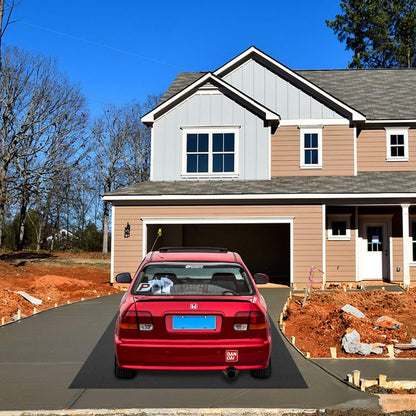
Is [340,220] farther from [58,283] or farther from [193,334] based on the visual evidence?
[193,334]

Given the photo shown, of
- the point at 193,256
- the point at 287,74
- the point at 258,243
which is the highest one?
the point at 287,74

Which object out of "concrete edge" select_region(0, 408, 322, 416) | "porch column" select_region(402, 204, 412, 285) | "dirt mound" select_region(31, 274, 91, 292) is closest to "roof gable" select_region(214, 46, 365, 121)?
"porch column" select_region(402, 204, 412, 285)

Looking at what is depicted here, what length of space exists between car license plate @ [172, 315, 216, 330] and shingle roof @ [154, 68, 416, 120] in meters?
14.6

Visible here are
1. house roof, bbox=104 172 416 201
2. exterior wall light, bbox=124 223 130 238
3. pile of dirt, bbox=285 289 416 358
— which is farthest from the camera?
exterior wall light, bbox=124 223 130 238

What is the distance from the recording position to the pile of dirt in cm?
788

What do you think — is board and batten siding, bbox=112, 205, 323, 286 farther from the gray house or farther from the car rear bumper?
the car rear bumper

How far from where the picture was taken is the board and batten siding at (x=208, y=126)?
59.0 ft

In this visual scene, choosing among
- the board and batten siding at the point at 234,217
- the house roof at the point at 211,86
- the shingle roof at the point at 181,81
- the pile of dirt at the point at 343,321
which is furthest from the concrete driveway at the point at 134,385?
the shingle roof at the point at 181,81

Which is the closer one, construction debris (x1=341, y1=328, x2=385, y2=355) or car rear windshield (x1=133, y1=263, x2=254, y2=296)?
car rear windshield (x1=133, y1=263, x2=254, y2=296)

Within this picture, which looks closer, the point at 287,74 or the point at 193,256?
the point at 193,256

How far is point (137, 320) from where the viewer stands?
5.18 m

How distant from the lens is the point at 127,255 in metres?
16.7

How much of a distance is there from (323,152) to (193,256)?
44.3 feet

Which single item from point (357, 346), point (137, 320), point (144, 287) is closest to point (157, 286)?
point (144, 287)
